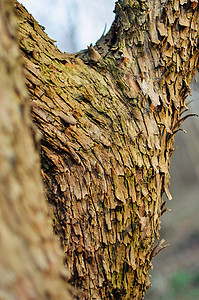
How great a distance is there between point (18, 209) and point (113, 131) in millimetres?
555

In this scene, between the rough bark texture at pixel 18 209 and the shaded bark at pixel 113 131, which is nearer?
A: the rough bark texture at pixel 18 209

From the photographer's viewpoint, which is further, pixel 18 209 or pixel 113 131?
pixel 113 131

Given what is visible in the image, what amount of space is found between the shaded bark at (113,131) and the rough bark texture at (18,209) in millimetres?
433

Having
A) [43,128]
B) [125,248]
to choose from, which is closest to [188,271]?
[125,248]

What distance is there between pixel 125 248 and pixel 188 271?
3.67 metres

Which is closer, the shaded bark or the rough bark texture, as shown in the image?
the rough bark texture

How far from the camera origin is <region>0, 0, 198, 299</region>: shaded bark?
0.73 metres

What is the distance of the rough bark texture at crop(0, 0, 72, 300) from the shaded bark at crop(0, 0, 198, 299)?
43cm

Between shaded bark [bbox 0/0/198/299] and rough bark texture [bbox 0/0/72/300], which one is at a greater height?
shaded bark [bbox 0/0/198/299]

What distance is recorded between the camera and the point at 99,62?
87cm

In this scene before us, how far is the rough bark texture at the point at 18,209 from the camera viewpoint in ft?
0.76

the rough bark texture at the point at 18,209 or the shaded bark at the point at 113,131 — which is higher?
the shaded bark at the point at 113,131

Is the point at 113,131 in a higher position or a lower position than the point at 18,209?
higher

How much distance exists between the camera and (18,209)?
0.25 m
